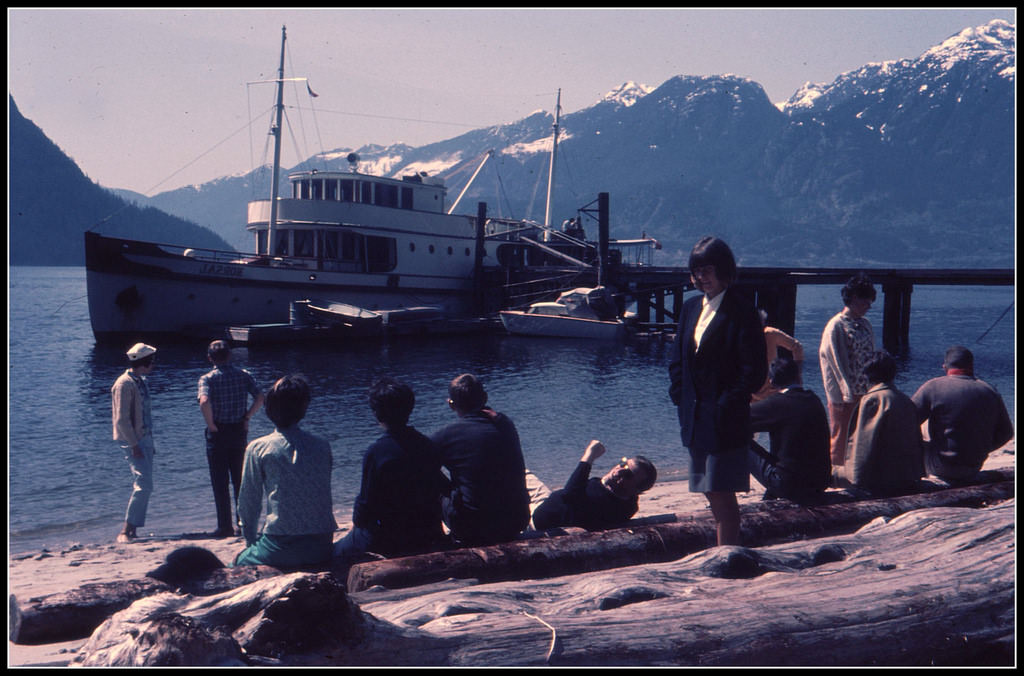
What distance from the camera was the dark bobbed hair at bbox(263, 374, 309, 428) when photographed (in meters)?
4.08

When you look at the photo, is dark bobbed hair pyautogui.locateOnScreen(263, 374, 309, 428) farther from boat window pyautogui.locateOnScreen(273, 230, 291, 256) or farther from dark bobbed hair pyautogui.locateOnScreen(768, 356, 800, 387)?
boat window pyautogui.locateOnScreen(273, 230, 291, 256)

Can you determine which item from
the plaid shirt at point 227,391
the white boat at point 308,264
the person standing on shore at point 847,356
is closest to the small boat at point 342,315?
the white boat at point 308,264

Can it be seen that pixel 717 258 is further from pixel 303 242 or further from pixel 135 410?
pixel 303 242

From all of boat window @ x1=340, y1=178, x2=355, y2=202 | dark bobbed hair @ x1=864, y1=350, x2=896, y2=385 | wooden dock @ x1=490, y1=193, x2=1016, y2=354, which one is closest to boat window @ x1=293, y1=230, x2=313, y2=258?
boat window @ x1=340, y1=178, x2=355, y2=202

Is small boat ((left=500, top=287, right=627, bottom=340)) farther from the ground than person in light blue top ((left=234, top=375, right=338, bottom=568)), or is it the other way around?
small boat ((left=500, top=287, right=627, bottom=340))

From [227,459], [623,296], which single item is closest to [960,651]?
[227,459]

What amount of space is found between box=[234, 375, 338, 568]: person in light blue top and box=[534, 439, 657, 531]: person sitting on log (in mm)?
1465

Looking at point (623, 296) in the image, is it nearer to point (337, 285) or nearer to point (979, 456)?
point (337, 285)

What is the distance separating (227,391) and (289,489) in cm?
284

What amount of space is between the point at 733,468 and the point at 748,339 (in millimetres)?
663

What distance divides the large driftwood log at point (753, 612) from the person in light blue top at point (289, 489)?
30.4 inches

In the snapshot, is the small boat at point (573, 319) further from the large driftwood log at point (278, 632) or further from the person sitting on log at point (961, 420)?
the large driftwood log at point (278, 632)

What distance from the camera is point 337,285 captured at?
3397 centimetres

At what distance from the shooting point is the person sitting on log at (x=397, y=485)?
163 inches
